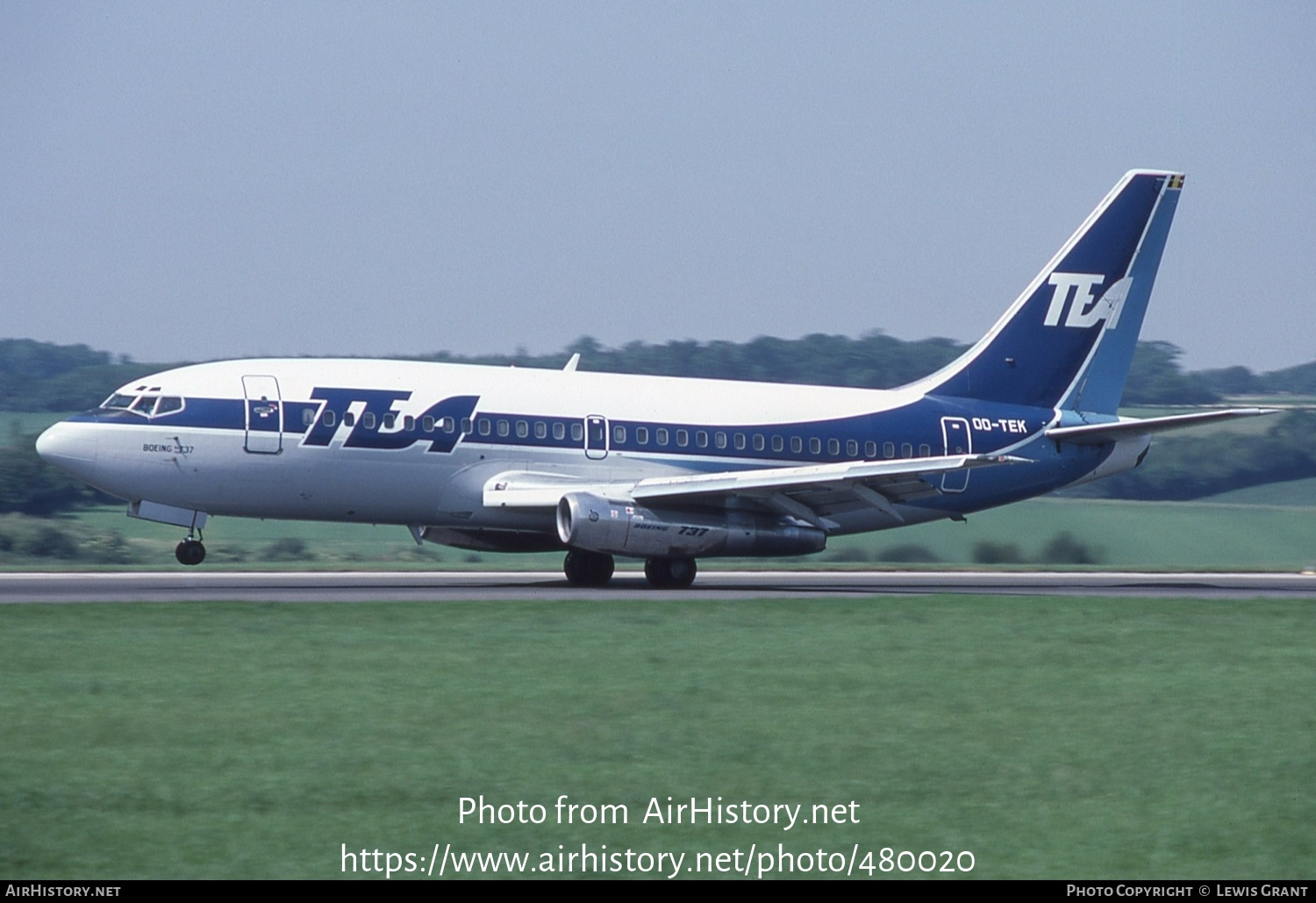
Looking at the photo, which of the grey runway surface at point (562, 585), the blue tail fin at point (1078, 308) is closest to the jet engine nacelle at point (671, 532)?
the grey runway surface at point (562, 585)

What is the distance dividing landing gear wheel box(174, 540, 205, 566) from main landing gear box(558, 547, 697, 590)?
21.5 feet

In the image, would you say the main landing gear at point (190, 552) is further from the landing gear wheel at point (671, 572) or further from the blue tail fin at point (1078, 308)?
the blue tail fin at point (1078, 308)

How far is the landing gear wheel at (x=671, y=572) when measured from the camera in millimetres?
30922

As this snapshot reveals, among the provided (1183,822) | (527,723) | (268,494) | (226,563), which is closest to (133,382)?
(268,494)

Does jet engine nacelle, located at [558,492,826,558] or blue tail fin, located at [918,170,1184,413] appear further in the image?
blue tail fin, located at [918,170,1184,413]

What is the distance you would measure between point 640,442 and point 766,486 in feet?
9.74

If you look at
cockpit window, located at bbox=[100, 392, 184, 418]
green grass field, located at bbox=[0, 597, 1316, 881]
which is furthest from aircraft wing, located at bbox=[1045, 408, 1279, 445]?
cockpit window, located at bbox=[100, 392, 184, 418]

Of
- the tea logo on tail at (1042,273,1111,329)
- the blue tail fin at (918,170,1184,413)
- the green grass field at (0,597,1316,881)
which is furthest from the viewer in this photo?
the tea logo on tail at (1042,273,1111,329)

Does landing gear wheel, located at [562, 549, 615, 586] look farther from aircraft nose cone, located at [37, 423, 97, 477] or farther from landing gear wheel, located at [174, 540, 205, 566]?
aircraft nose cone, located at [37, 423, 97, 477]

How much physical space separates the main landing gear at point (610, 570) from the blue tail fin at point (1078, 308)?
7.51m

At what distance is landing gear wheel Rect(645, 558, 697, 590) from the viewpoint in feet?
101

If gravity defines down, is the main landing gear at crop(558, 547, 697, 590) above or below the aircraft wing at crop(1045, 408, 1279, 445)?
below
